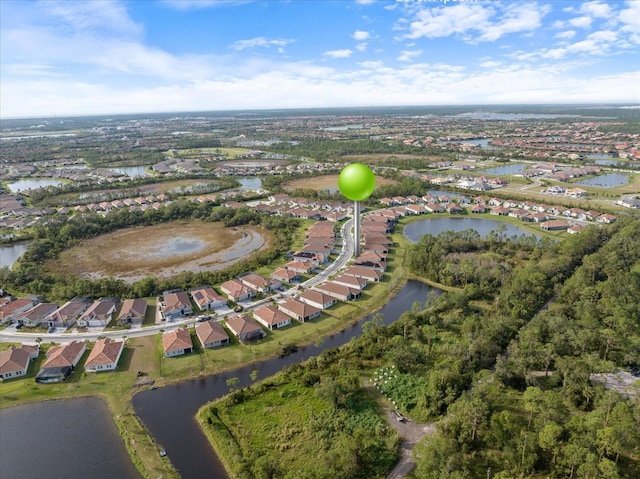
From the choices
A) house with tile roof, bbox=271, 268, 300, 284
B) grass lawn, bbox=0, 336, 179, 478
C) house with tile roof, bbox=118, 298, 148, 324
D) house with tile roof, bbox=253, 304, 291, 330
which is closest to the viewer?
grass lawn, bbox=0, 336, 179, 478

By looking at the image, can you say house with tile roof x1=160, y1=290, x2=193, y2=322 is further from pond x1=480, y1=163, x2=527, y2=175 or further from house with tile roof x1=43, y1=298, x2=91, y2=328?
pond x1=480, y1=163, x2=527, y2=175

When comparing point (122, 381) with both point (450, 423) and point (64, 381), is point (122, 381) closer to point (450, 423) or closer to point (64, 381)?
point (64, 381)

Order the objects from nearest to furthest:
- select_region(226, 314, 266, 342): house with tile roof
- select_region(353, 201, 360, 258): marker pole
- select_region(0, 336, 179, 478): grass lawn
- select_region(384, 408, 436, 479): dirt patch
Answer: select_region(384, 408, 436, 479): dirt patch < select_region(0, 336, 179, 478): grass lawn < select_region(226, 314, 266, 342): house with tile roof < select_region(353, 201, 360, 258): marker pole

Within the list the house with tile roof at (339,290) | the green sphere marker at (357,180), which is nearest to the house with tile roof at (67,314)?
the house with tile roof at (339,290)

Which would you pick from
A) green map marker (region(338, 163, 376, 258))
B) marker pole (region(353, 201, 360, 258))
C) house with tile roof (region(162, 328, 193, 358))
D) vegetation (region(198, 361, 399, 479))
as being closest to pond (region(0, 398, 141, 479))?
vegetation (region(198, 361, 399, 479))

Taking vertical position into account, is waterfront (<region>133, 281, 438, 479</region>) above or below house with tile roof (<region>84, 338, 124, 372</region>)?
below

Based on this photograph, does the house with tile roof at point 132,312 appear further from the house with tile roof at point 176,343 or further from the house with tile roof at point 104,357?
the house with tile roof at point 176,343
